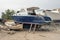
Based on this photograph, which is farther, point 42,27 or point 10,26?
point 42,27

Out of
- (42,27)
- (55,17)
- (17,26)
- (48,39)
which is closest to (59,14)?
(55,17)

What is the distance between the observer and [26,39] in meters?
10.8

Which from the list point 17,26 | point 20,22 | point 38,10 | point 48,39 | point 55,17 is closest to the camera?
point 48,39

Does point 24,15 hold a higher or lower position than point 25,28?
higher

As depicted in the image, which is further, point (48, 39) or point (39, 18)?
point (39, 18)

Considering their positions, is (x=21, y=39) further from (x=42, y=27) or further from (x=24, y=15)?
(x=42, y=27)

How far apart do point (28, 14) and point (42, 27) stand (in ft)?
8.38

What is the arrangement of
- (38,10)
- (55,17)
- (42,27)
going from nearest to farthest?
(38,10) < (42,27) < (55,17)

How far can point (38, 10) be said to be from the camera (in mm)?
16875

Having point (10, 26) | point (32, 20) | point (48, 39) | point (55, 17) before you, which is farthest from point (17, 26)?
point (55, 17)

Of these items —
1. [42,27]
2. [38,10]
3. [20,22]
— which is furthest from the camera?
[42,27]

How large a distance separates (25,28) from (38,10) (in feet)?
7.39

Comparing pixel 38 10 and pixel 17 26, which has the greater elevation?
pixel 38 10

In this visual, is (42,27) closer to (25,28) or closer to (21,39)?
(25,28)
